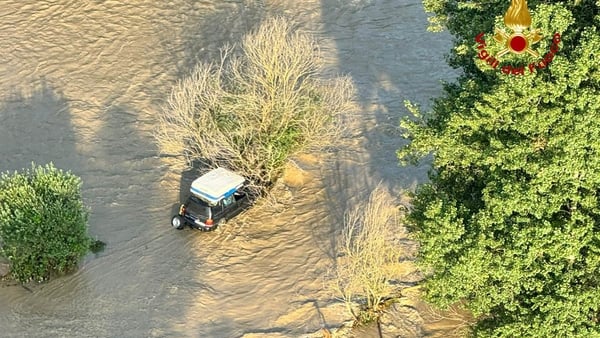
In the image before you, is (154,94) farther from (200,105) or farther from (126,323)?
(126,323)

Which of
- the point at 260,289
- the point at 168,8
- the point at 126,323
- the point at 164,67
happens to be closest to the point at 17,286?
the point at 126,323

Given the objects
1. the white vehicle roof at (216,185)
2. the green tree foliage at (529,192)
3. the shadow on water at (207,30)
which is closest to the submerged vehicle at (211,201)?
the white vehicle roof at (216,185)

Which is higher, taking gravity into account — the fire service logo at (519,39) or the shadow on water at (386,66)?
the fire service logo at (519,39)

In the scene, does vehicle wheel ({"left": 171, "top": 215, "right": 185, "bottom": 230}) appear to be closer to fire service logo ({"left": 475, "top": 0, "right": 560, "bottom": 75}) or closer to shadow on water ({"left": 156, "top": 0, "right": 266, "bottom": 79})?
shadow on water ({"left": 156, "top": 0, "right": 266, "bottom": 79})

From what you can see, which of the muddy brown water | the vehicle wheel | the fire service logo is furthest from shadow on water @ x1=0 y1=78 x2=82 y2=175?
the fire service logo

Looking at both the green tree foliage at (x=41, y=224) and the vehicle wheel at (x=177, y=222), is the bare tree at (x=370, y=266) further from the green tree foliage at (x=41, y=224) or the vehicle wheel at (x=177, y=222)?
the green tree foliage at (x=41, y=224)

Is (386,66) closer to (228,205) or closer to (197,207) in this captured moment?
(228,205)
